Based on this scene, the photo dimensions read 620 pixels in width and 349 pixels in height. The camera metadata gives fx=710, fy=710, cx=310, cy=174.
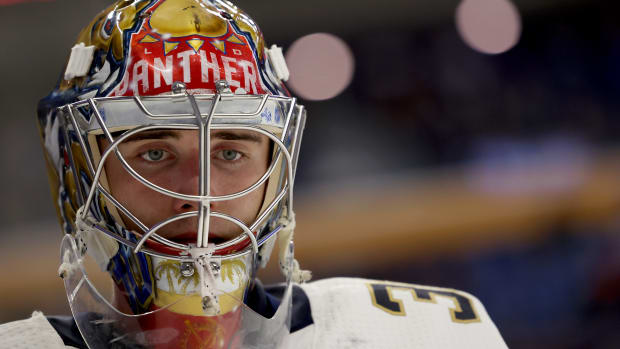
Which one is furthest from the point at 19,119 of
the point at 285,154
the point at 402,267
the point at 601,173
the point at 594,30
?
the point at 594,30

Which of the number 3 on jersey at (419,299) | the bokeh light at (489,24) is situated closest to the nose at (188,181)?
the number 3 on jersey at (419,299)

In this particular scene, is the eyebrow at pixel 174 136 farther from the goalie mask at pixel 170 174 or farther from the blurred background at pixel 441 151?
the blurred background at pixel 441 151

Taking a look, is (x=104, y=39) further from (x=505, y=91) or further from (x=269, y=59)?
(x=505, y=91)

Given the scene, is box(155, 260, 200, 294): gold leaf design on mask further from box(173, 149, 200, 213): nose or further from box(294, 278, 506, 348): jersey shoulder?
box(294, 278, 506, 348): jersey shoulder

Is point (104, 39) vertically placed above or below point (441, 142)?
above

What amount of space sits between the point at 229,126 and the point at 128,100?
0.54 ft

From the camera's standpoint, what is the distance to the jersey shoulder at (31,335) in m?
1.22

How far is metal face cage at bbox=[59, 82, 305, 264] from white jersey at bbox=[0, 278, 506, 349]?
0.22 meters

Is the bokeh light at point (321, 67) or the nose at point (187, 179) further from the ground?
the nose at point (187, 179)

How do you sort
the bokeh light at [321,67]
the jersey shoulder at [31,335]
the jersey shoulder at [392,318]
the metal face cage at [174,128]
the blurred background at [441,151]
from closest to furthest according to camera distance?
the metal face cage at [174,128] < the jersey shoulder at [31,335] < the jersey shoulder at [392,318] < the blurred background at [441,151] < the bokeh light at [321,67]

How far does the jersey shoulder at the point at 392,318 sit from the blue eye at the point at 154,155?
44 cm

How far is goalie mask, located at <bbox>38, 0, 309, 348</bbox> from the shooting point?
113cm

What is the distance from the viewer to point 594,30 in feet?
13.9

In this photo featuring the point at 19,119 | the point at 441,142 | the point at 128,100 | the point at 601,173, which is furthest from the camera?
the point at 441,142
